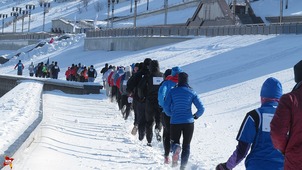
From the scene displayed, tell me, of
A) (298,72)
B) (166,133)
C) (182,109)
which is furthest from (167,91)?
(298,72)

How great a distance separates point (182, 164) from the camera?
966cm

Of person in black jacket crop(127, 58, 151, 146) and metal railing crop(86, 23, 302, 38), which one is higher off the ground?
metal railing crop(86, 23, 302, 38)

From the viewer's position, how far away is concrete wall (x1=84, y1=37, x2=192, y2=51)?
51.8m

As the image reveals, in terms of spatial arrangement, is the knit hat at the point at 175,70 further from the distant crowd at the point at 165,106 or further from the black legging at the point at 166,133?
the black legging at the point at 166,133

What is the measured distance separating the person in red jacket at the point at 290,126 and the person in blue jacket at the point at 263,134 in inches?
40.8

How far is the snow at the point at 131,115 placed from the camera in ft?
35.5

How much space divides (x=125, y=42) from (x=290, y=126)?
52.2 metres

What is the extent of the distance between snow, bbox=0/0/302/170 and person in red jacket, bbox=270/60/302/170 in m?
4.81

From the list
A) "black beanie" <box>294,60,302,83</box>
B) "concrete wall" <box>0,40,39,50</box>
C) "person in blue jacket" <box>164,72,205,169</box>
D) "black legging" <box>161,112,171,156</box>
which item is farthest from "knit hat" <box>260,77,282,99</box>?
"concrete wall" <box>0,40,39,50</box>

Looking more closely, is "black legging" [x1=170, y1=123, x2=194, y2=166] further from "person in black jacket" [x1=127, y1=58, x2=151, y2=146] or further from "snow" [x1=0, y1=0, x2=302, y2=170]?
"person in black jacket" [x1=127, y1=58, x2=151, y2=146]

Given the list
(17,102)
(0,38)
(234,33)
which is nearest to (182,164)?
(17,102)

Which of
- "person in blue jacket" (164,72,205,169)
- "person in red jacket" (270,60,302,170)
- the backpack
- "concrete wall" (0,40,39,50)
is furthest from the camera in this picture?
"concrete wall" (0,40,39,50)

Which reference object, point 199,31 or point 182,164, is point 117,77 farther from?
point 199,31

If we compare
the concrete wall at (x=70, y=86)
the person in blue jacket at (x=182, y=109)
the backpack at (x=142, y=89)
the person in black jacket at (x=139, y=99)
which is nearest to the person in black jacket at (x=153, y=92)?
the backpack at (x=142, y=89)
